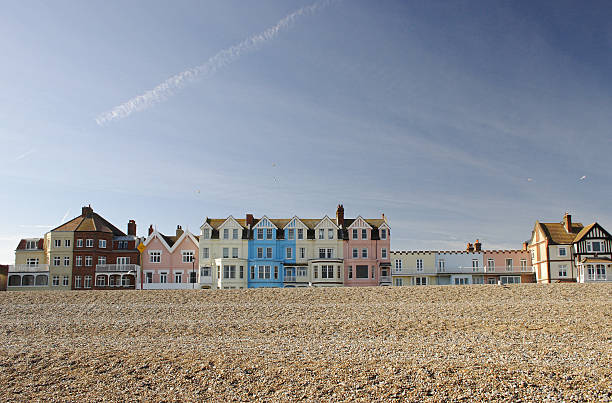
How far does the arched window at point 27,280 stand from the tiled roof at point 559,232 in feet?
173

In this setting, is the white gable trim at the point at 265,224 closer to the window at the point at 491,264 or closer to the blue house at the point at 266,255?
the blue house at the point at 266,255

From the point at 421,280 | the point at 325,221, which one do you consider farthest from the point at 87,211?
the point at 421,280

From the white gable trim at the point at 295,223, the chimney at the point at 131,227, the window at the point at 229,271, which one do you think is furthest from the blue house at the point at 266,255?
the chimney at the point at 131,227

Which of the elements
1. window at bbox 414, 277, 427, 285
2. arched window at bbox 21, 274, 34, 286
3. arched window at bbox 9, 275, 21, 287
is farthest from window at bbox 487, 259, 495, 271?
arched window at bbox 9, 275, 21, 287

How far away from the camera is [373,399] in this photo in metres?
15.1

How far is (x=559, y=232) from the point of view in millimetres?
58188

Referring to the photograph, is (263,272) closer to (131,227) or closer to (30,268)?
(131,227)

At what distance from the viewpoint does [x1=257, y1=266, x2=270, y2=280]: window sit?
5466 centimetres

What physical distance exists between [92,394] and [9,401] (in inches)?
86.0

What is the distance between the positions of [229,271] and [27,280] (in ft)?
70.5

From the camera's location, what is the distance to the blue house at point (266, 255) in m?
54.5

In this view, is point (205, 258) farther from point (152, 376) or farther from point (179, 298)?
point (152, 376)

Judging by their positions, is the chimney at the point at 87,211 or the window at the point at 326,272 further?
the chimney at the point at 87,211

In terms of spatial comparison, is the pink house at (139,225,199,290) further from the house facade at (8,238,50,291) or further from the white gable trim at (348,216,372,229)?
the white gable trim at (348,216,372,229)
